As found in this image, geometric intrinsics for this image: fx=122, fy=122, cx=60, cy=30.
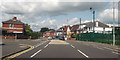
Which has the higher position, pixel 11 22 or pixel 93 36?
pixel 11 22

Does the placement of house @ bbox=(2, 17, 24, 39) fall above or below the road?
above

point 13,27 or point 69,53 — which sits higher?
point 13,27

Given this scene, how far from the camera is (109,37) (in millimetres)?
24188

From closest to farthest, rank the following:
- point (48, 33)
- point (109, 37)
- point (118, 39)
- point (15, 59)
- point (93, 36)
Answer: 1. point (15, 59)
2. point (118, 39)
3. point (109, 37)
4. point (93, 36)
5. point (48, 33)

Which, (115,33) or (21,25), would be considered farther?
(21,25)

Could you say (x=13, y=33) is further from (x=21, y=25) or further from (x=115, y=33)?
(x=115, y=33)

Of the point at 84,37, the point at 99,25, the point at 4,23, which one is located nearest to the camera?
the point at 84,37

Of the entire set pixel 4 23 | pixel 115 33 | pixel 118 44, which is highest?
pixel 4 23

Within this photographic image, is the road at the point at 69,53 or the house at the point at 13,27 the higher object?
the house at the point at 13,27

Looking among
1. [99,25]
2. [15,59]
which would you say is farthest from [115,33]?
[99,25]

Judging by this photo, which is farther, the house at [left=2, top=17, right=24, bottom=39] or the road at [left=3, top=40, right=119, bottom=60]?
the house at [left=2, top=17, right=24, bottom=39]

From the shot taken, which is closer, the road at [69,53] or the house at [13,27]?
the road at [69,53]

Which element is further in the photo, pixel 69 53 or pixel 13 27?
pixel 13 27

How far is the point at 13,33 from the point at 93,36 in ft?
119
